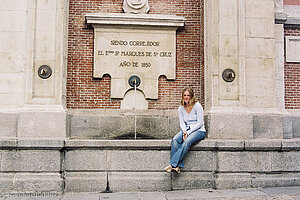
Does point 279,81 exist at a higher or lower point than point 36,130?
higher

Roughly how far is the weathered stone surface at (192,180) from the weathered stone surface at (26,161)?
2564mm

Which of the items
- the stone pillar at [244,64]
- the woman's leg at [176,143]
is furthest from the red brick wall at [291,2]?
the woman's leg at [176,143]

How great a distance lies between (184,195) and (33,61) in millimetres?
4938

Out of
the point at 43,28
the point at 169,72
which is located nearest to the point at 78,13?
the point at 43,28

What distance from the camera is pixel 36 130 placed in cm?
815

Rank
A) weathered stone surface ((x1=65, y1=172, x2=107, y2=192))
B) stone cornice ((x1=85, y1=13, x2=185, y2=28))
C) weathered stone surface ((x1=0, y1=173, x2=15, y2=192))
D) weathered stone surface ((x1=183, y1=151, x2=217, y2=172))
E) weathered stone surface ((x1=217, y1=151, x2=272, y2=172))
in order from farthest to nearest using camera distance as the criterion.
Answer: stone cornice ((x1=85, y1=13, x2=185, y2=28)) → weathered stone surface ((x1=217, y1=151, x2=272, y2=172)) → weathered stone surface ((x1=183, y1=151, x2=217, y2=172)) → weathered stone surface ((x1=65, y1=172, x2=107, y2=192)) → weathered stone surface ((x1=0, y1=173, x2=15, y2=192))

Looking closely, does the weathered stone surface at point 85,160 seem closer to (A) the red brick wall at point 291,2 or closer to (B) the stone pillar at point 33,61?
(B) the stone pillar at point 33,61

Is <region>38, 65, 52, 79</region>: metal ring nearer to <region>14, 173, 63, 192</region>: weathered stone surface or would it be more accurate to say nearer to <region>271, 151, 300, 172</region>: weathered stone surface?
<region>14, 173, 63, 192</region>: weathered stone surface

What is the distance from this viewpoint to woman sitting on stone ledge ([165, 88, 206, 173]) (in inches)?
278

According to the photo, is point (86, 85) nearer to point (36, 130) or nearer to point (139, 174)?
point (36, 130)

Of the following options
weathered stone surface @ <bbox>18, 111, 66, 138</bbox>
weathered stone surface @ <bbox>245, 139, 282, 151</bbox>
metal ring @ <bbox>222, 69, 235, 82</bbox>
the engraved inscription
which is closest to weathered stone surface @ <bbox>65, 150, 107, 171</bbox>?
weathered stone surface @ <bbox>18, 111, 66, 138</bbox>

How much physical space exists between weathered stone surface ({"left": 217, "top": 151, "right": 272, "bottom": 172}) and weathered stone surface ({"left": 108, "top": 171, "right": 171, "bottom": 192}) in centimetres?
125

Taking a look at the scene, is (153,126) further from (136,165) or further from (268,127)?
(268,127)

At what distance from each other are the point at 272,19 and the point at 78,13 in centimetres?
546
